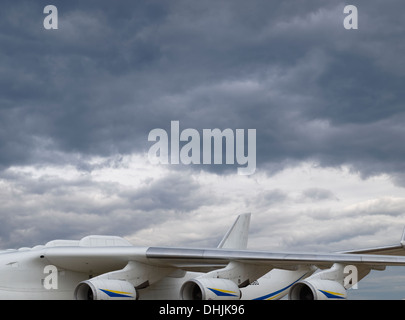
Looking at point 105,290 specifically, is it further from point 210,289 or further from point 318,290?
point 318,290

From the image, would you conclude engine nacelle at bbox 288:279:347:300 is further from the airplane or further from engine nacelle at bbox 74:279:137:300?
engine nacelle at bbox 74:279:137:300

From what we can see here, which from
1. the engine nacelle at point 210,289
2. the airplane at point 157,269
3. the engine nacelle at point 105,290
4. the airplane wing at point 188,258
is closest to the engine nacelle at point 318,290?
the airplane at point 157,269

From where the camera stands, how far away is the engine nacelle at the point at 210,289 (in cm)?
1761

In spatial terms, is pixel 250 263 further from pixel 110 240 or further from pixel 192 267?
pixel 110 240

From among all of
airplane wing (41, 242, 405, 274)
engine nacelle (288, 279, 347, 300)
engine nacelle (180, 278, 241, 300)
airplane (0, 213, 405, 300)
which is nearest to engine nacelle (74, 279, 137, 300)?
airplane (0, 213, 405, 300)

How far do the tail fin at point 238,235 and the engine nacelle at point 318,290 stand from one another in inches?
386

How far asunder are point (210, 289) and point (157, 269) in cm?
292

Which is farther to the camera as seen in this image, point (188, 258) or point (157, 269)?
point (157, 269)

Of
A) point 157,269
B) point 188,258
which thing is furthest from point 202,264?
point 157,269

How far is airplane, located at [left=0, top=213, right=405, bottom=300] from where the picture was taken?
1814cm

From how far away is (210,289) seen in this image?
58.0ft

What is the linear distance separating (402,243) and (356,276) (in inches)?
83.9

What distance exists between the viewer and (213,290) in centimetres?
1769
